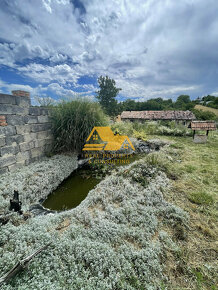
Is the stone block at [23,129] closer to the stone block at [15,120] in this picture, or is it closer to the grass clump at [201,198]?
the stone block at [15,120]

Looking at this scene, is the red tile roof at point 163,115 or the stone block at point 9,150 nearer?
the stone block at point 9,150

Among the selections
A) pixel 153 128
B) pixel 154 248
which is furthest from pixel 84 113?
pixel 153 128

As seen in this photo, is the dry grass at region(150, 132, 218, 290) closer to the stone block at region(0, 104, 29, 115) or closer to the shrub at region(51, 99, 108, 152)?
the shrub at region(51, 99, 108, 152)

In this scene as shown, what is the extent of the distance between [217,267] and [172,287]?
57cm

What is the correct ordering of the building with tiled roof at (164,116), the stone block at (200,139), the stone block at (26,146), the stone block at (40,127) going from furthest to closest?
the building with tiled roof at (164,116), the stone block at (200,139), the stone block at (40,127), the stone block at (26,146)

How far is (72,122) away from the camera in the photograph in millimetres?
4102

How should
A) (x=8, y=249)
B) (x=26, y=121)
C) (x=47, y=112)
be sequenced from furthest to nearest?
1. (x=47, y=112)
2. (x=26, y=121)
3. (x=8, y=249)

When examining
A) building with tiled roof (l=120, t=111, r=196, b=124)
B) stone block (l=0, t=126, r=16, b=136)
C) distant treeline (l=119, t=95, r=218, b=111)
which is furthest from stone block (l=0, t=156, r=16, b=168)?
distant treeline (l=119, t=95, r=218, b=111)

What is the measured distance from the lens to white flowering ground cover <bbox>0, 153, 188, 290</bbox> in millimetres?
1101

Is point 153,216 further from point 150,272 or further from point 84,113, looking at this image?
point 84,113

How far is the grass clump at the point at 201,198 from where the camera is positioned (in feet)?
7.16

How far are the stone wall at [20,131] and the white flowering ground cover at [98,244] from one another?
0.97m

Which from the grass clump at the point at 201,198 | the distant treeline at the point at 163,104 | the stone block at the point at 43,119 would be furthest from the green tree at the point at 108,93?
the grass clump at the point at 201,198

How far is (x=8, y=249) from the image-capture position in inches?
51.2
